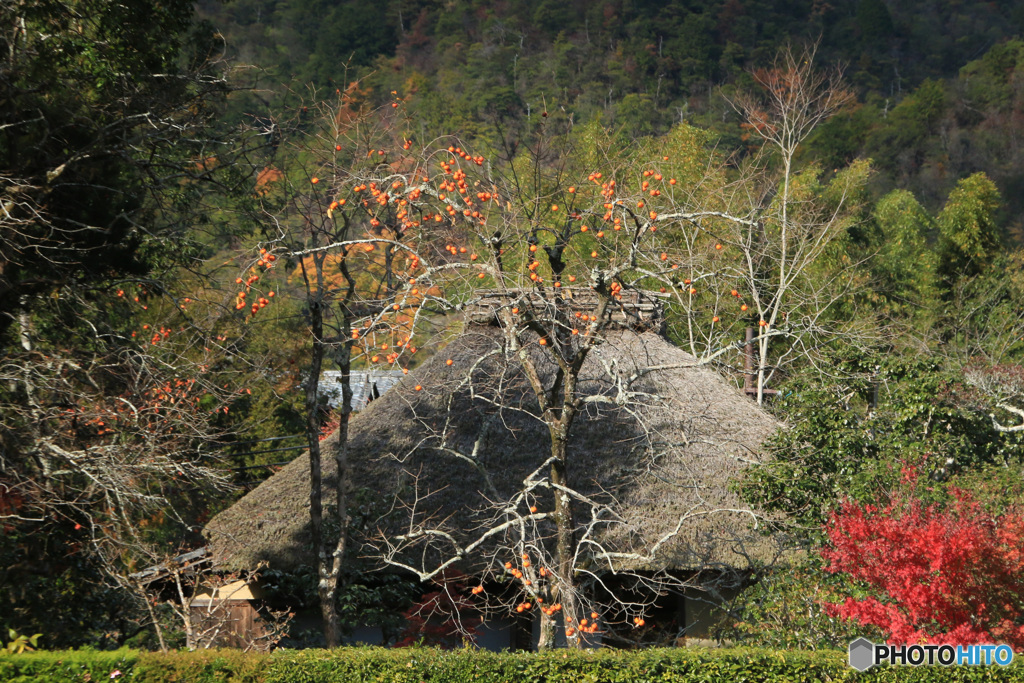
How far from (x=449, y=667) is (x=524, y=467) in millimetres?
3990

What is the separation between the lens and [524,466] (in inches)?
460

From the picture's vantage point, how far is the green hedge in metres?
7.79

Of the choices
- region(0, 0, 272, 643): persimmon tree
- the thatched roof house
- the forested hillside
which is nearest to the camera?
region(0, 0, 272, 643): persimmon tree

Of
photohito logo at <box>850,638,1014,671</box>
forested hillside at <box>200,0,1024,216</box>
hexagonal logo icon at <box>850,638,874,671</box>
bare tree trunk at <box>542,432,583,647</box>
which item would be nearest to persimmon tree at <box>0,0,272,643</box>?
bare tree trunk at <box>542,432,583,647</box>

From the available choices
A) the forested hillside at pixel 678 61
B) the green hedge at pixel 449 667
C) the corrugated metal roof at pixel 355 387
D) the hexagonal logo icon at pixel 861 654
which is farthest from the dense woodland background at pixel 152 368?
the forested hillside at pixel 678 61

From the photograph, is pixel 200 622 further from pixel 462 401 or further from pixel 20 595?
pixel 462 401

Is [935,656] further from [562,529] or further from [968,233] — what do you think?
[968,233]

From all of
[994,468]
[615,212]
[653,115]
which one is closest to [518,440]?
[615,212]

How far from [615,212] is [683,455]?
444 cm

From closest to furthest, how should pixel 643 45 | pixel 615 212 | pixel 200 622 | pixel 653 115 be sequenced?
pixel 615 212 → pixel 200 622 → pixel 653 115 → pixel 643 45

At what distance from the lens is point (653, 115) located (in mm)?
39844

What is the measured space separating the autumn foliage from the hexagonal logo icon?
188 millimetres

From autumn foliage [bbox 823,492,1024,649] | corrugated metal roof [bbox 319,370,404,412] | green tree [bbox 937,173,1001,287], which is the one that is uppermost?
green tree [bbox 937,173,1001,287]

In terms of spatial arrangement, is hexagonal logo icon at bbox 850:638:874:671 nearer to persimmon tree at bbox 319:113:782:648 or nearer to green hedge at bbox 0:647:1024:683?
green hedge at bbox 0:647:1024:683
